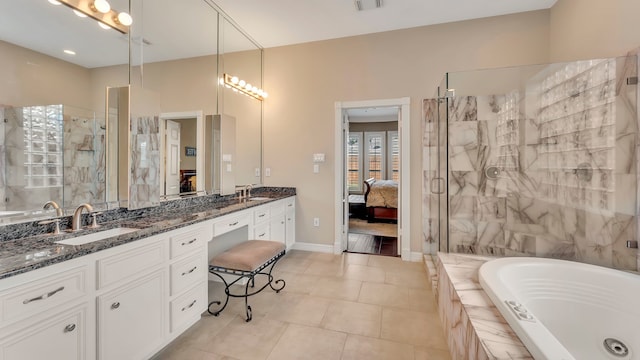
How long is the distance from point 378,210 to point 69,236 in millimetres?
5006

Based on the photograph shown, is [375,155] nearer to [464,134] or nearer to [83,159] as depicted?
[464,134]

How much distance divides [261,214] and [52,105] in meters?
1.92

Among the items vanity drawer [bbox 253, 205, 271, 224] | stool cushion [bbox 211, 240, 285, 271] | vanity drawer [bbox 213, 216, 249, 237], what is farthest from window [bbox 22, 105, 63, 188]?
vanity drawer [bbox 253, 205, 271, 224]

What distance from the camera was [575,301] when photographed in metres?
1.73

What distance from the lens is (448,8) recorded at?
3066mm

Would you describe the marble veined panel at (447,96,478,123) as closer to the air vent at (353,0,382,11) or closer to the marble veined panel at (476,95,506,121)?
the marble veined panel at (476,95,506,121)

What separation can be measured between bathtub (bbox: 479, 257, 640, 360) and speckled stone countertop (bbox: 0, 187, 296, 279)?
2.04 metres

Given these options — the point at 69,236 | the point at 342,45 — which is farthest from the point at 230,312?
the point at 342,45

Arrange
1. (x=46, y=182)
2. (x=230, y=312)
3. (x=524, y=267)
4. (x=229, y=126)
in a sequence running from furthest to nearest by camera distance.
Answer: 1. (x=229, y=126)
2. (x=230, y=312)
3. (x=524, y=267)
4. (x=46, y=182)

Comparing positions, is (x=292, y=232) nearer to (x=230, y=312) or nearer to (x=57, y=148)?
(x=230, y=312)

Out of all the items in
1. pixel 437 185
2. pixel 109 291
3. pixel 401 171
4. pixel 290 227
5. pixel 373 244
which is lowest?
pixel 373 244

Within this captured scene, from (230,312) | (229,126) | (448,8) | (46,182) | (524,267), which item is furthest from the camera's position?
(229,126)

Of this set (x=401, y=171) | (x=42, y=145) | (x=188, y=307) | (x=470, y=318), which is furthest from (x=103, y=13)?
(x=401, y=171)

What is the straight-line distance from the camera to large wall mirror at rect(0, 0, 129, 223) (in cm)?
151
